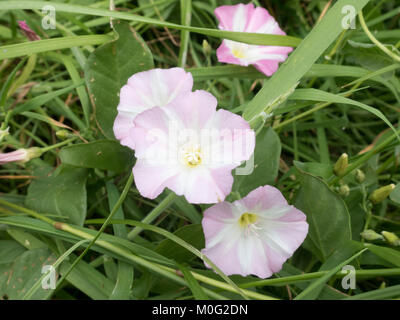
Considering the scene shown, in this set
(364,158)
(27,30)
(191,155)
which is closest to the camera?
(191,155)

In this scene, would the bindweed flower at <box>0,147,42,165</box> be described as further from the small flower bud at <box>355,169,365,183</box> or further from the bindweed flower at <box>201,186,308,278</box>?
the small flower bud at <box>355,169,365,183</box>

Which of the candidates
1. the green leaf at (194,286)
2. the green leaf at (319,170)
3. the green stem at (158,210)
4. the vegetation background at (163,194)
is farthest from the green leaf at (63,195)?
the green leaf at (319,170)

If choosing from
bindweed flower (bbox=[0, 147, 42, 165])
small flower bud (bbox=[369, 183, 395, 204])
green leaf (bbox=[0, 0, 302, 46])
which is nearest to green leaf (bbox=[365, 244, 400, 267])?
small flower bud (bbox=[369, 183, 395, 204])

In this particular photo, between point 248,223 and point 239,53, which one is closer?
point 248,223

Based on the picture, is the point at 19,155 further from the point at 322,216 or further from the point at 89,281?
the point at 322,216

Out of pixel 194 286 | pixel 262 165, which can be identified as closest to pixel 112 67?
pixel 262 165

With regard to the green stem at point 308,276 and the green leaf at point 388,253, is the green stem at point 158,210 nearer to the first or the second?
the green stem at point 308,276
